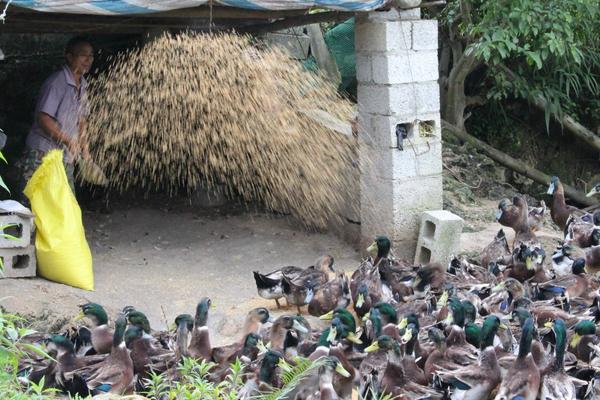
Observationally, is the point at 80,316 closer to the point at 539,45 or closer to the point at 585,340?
the point at 585,340

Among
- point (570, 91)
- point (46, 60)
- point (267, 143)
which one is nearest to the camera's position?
point (267, 143)

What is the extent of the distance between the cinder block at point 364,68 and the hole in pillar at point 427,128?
656 mm

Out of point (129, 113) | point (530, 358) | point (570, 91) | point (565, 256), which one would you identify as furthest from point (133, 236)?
point (570, 91)

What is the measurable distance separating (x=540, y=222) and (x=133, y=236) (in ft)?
13.9

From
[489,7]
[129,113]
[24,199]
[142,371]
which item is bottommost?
[142,371]

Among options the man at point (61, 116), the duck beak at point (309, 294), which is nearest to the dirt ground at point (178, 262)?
the duck beak at point (309, 294)

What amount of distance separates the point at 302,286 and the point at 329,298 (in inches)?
10.4

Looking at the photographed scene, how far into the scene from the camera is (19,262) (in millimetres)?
8359

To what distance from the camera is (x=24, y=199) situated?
925 centimetres

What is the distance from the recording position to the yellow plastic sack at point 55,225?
8.33 m

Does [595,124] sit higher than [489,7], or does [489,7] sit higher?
[489,7]

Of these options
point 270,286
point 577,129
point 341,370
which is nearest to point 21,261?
point 270,286

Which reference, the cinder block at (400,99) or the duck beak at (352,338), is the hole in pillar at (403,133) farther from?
the duck beak at (352,338)

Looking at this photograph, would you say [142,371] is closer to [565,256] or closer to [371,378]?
[371,378]
